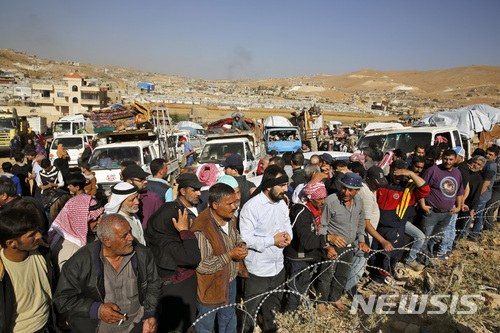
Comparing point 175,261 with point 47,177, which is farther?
point 47,177

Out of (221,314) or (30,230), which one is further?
(221,314)

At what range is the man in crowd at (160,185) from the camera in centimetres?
493

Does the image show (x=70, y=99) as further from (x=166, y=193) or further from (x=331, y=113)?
(x=166, y=193)

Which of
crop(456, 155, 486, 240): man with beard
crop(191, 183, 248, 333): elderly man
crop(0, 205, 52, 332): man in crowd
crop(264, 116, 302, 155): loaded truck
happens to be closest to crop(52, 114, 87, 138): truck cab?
crop(264, 116, 302, 155): loaded truck

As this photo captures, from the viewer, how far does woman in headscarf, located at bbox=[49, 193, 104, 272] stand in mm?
3240

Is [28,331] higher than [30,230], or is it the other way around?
[30,230]

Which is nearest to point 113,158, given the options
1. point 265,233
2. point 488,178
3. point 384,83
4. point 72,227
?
point 72,227

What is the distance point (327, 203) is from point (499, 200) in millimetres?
5049

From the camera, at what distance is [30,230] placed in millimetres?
2520

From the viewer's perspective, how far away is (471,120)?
11.9 metres

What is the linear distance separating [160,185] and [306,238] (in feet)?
8.55

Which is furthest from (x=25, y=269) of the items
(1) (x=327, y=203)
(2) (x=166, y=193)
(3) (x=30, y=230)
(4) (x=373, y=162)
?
(4) (x=373, y=162)

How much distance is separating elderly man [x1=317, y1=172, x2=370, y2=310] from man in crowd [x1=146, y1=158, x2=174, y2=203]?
2.33 meters

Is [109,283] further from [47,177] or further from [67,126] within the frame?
[67,126]
